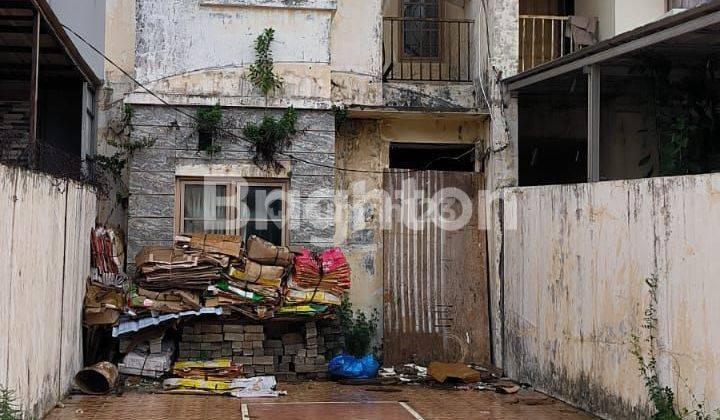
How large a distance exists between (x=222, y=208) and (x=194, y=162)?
809mm

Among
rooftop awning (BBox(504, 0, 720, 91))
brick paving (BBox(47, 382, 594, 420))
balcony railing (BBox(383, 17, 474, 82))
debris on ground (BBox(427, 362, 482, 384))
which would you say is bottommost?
brick paving (BBox(47, 382, 594, 420))

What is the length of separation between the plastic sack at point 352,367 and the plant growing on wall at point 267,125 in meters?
3.05

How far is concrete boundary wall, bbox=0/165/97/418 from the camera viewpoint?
28.0ft

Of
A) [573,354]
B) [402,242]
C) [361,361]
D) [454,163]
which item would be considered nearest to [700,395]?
[573,354]

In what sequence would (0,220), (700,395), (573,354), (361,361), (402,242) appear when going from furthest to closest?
(402,242) < (361,361) < (573,354) < (700,395) < (0,220)

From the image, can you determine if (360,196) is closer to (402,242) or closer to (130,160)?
(402,242)

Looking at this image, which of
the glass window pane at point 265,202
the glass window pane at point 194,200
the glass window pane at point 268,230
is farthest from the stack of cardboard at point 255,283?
the glass window pane at point 194,200

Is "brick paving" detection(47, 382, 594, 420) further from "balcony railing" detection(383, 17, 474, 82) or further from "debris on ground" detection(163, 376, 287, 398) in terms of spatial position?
"balcony railing" detection(383, 17, 474, 82)

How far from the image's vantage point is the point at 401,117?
15.1m

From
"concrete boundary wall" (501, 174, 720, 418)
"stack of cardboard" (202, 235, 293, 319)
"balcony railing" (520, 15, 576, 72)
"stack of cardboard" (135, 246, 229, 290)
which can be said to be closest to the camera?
"concrete boundary wall" (501, 174, 720, 418)

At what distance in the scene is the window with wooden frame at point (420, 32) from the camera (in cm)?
1599

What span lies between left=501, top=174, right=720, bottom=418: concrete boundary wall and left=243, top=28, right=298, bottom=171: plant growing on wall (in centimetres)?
353

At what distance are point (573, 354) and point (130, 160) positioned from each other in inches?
275

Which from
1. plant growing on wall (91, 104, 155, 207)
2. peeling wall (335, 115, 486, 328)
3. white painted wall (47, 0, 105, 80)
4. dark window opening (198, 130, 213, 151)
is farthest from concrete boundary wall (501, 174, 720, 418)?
white painted wall (47, 0, 105, 80)
